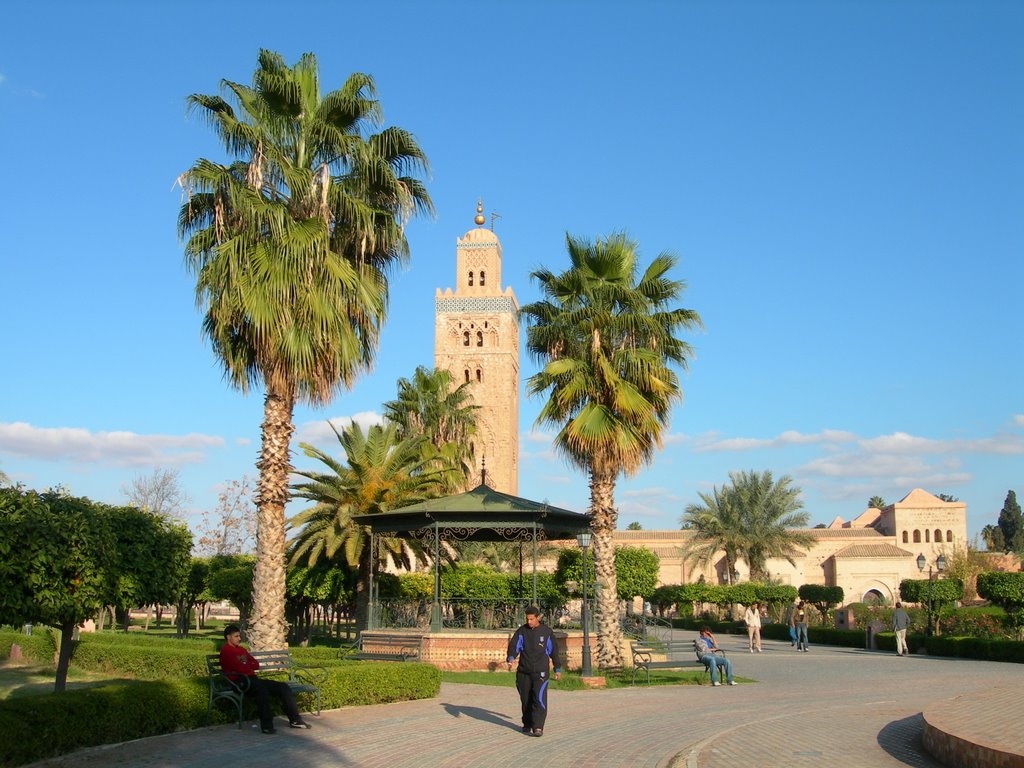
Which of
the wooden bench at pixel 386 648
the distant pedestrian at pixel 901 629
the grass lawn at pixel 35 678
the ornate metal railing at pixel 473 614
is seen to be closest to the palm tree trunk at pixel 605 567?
the ornate metal railing at pixel 473 614

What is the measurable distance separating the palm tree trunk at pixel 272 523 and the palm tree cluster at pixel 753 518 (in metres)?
37.2

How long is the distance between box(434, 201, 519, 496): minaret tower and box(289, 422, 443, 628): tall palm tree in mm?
45629

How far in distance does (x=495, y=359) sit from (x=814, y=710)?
6371cm

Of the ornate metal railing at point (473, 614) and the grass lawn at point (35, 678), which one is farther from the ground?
the ornate metal railing at point (473, 614)

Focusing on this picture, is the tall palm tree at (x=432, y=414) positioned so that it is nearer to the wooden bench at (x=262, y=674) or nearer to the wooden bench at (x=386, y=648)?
the wooden bench at (x=386, y=648)

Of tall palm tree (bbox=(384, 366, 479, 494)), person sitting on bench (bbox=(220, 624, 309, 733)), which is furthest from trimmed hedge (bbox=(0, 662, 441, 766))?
tall palm tree (bbox=(384, 366, 479, 494))

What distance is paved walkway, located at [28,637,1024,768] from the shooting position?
9.36m

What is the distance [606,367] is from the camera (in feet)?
63.2

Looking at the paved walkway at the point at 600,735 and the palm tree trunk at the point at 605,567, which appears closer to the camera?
the paved walkway at the point at 600,735

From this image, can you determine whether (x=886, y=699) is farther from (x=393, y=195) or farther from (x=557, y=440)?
(x=393, y=195)

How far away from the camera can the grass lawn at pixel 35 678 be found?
17.1 m

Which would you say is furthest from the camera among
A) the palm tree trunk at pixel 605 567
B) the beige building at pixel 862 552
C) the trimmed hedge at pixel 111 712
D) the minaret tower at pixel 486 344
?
the minaret tower at pixel 486 344

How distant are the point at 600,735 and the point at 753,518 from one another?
40.4 metres

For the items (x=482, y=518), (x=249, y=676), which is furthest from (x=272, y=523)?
(x=482, y=518)
